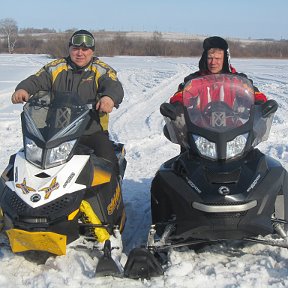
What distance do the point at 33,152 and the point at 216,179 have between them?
1246 mm

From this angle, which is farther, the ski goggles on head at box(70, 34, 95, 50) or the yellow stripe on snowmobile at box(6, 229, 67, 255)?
the ski goggles on head at box(70, 34, 95, 50)

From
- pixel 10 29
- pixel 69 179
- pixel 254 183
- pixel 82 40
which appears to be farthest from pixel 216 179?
pixel 10 29

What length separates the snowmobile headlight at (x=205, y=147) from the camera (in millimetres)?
3297

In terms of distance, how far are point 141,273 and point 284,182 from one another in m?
1.21

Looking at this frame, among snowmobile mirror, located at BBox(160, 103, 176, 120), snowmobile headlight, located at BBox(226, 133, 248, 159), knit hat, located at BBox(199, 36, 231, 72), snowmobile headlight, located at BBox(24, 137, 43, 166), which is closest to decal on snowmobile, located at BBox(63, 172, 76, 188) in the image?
snowmobile headlight, located at BBox(24, 137, 43, 166)

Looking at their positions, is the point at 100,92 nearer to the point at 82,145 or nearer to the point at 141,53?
the point at 82,145

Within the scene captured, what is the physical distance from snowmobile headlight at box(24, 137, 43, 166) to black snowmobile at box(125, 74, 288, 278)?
904 mm

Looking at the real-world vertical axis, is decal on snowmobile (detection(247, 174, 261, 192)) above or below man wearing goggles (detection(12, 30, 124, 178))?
below

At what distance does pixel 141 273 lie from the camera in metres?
3.16

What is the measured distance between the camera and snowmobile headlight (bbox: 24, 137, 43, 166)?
319cm

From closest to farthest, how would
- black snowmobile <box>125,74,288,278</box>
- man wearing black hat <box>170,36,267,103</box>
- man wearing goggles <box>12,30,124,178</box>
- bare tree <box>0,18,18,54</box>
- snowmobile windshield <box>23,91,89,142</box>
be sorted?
1. black snowmobile <box>125,74,288,278</box>
2. snowmobile windshield <box>23,91,89,142</box>
3. man wearing goggles <box>12,30,124,178</box>
4. man wearing black hat <box>170,36,267,103</box>
5. bare tree <box>0,18,18,54</box>

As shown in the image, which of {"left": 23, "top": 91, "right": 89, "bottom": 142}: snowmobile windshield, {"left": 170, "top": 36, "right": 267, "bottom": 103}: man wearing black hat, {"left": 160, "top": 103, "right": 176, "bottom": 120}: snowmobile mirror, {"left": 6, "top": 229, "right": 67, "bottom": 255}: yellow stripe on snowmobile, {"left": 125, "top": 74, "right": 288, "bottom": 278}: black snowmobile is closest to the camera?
{"left": 6, "top": 229, "right": 67, "bottom": 255}: yellow stripe on snowmobile

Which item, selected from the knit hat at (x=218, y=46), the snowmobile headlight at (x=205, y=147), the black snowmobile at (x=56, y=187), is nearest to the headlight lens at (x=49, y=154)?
the black snowmobile at (x=56, y=187)

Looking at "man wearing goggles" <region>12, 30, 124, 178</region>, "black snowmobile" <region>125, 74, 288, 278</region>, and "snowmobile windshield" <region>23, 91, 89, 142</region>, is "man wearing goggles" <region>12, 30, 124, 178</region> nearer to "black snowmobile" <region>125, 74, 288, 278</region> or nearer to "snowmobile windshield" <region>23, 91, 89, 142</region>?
"snowmobile windshield" <region>23, 91, 89, 142</region>
